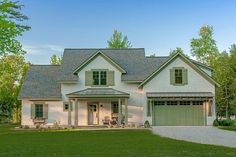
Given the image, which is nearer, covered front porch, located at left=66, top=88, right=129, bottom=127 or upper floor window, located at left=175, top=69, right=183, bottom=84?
covered front porch, located at left=66, top=88, right=129, bottom=127

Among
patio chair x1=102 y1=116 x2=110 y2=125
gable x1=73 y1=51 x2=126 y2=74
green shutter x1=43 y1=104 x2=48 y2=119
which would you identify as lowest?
patio chair x1=102 y1=116 x2=110 y2=125

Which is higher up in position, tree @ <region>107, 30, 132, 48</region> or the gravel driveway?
tree @ <region>107, 30, 132, 48</region>

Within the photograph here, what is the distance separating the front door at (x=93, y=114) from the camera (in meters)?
38.6

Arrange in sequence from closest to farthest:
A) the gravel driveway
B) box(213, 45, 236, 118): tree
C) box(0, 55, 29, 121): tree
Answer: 1. the gravel driveway
2. box(213, 45, 236, 118): tree
3. box(0, 55, 29, 121): tree

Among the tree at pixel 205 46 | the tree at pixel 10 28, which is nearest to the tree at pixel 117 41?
the tree at pixel 205 46

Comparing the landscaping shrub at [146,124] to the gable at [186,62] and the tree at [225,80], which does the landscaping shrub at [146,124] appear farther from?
the tree at [225,80]

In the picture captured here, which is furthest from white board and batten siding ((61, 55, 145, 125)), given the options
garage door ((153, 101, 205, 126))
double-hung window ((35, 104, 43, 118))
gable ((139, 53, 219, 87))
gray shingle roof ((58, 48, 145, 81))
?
double-hung window ((35, 104, 43, 118))

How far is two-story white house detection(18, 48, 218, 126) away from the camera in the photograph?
37.0 m

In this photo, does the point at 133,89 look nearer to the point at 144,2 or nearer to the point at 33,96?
the point at 33,96

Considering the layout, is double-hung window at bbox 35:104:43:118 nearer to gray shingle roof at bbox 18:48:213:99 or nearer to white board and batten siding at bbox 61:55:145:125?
gray shingle roof at bbox 18:48:213:99

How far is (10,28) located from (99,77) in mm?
9943

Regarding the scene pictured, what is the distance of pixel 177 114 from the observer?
37250 millimetres

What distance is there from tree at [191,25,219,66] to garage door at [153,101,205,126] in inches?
926

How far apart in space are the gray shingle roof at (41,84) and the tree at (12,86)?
581 inches
